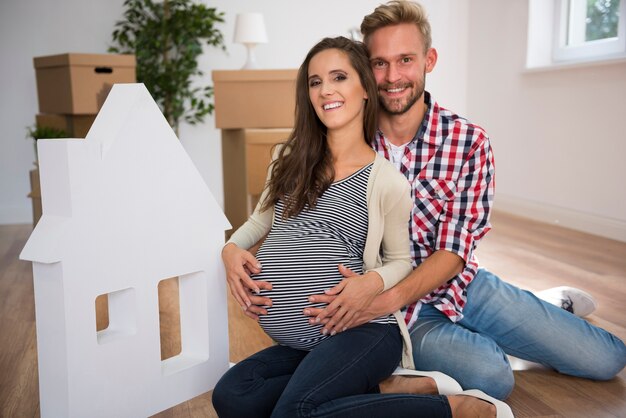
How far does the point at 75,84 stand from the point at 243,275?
2.29m

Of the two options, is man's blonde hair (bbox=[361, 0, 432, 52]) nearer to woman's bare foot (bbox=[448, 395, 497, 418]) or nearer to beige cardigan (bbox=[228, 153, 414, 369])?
beige cardigan (bbox=[228, 153, 414, 369])

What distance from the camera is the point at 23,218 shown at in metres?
4.31

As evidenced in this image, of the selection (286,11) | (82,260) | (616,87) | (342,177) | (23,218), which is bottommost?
(23,218)

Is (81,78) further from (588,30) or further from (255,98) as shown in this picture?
(588,30)

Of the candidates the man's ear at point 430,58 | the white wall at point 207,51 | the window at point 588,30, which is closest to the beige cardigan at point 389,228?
the man's ear at point 430,58

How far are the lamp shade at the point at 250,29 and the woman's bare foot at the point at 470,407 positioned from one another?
10.5ft

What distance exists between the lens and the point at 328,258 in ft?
4.37

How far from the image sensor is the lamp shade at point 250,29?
13.6ft

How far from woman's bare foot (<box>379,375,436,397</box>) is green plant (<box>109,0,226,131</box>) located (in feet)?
11.2

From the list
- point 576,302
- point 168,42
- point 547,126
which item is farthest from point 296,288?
point 168,42

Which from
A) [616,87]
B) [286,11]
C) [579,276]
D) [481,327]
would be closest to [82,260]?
[481,327]

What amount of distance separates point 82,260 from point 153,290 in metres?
0.19

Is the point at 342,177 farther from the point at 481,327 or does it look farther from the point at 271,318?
the point at 481,327

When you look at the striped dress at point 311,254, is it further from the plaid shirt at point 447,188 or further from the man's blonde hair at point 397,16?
the man's blonde hair at point 397,16
